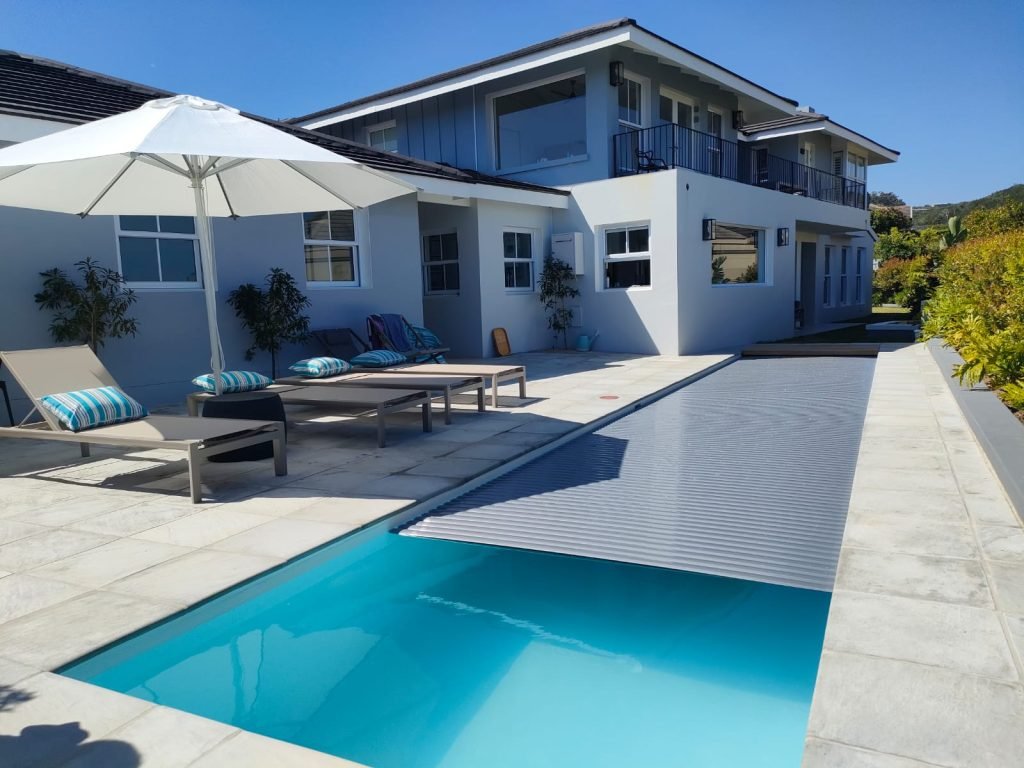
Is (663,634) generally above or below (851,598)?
below

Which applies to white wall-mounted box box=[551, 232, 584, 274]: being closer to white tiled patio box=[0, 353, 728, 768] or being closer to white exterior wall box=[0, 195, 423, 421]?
white exterior wall box=[0, 195, 423, 421]

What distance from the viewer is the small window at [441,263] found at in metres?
13.4

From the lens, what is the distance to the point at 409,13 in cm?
1427

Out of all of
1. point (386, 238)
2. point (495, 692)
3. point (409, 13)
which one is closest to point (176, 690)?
point (495, 692)

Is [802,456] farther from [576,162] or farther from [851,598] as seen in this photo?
[576,162]

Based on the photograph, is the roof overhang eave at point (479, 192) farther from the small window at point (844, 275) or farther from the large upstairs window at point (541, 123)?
the small window at point (844, 275)

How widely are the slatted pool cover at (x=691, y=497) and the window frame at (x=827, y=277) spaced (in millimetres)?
16460

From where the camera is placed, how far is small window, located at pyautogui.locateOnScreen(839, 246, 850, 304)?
24.0 meters

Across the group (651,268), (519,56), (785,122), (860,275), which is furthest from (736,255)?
(860,275)

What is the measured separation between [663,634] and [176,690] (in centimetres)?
199

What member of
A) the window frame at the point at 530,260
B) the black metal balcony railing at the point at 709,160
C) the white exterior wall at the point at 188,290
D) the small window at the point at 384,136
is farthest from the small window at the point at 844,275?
the white exterior wall at the point at 188,290

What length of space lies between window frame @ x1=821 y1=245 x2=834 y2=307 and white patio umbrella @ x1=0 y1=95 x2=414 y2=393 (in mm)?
19632

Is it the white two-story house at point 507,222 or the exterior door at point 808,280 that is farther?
the exterior door at point 808,280

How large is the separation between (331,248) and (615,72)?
6651 mm
